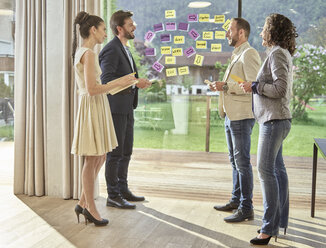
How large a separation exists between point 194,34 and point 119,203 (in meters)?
2.12

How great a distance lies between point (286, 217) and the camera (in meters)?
2.87

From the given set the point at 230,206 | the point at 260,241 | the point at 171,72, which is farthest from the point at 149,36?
the point at 260,241

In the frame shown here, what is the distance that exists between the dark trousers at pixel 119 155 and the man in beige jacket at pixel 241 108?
0.86 meters

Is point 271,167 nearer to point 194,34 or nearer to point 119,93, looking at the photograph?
point 119,93

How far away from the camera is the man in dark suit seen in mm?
3443

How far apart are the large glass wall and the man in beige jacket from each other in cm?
256

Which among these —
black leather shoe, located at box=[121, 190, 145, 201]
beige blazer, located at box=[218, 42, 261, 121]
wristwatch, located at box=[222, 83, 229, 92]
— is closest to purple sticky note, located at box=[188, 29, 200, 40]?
beige blazer, located at box=[218, 42, 261, 121]

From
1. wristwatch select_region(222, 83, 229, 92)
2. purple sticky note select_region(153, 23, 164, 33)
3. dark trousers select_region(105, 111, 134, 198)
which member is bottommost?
dark trousers select_region(105, 111, 134, 198)

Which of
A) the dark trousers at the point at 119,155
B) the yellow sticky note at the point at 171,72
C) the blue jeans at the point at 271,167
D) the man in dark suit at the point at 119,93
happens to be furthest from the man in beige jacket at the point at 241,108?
the yellow sticky note at the point at 171,72

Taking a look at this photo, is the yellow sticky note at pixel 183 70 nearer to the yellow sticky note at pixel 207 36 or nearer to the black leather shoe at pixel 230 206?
the yellow sticky note at pixel 207 36

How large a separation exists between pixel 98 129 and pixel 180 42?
6.85 feet

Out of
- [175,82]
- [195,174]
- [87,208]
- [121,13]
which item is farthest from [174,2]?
[87,208]

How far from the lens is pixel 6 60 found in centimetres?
460

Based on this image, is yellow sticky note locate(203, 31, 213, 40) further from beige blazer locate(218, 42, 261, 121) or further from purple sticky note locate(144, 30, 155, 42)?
beige blazer locate(218, 42, 261, 121)
